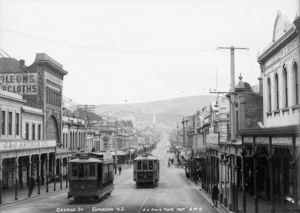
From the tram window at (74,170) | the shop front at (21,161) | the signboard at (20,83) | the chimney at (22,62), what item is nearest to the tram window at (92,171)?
the tram window at (74,170)

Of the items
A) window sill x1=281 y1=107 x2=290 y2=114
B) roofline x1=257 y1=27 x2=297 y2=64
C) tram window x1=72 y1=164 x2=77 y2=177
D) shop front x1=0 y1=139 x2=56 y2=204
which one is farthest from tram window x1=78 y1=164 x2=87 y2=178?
roofline x1=257 y1=27 x2=297 y2=64

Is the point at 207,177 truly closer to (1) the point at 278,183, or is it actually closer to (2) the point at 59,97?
(1) the point at 278,183

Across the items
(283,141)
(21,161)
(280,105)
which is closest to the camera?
(283,141)

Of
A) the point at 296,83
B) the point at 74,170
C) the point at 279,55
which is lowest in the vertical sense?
the point at 74,170

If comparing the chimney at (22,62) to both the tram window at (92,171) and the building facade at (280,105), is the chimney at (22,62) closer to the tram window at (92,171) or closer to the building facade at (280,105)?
the tram window at (92,171)

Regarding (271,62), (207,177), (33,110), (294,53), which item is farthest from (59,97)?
(294,53)

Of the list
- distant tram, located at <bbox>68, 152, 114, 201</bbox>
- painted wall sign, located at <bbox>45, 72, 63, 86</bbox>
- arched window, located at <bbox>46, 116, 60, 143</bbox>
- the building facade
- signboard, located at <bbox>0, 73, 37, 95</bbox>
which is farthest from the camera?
arched window, located at <bbox>46, 116, 60, 143</bbox>

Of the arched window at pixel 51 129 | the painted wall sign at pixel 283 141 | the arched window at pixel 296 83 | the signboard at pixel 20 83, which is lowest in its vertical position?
the painted wall sign at pixel 283 141

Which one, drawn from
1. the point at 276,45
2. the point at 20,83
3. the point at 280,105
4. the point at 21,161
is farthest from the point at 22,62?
the point at 280,105

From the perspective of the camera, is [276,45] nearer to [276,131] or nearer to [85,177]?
[276,131]

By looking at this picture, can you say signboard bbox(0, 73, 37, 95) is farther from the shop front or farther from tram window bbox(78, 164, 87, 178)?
tram window bbox(78, 164, 87, 178)
